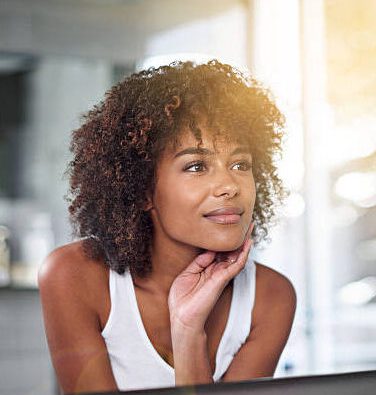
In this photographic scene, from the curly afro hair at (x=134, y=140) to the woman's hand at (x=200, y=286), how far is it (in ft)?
0.28

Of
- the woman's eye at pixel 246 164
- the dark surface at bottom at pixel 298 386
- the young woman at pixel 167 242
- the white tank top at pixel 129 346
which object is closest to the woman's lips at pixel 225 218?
the young woman at pixel 167 242

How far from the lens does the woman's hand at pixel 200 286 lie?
4.88 feet

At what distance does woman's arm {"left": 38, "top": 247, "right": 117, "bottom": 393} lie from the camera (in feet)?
4.56

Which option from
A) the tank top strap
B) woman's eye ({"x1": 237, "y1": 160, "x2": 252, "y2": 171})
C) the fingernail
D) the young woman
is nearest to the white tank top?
the young woman

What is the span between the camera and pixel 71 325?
1.40 metres

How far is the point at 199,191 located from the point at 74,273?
1.00 ft

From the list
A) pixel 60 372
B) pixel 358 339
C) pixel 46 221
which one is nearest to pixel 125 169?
A: pixel 46 221

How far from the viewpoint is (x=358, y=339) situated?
175 cm

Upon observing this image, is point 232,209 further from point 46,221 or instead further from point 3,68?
point 3,68

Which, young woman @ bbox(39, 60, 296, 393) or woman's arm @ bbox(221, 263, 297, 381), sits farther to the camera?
woman's arm @ bbox(221, 263, 297, 381)

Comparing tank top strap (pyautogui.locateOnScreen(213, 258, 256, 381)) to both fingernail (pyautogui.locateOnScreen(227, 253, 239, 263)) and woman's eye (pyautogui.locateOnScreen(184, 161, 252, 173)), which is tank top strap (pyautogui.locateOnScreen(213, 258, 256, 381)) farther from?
woman's eye (pyautogui.locateOnScreen(184, 161, 252, 173))

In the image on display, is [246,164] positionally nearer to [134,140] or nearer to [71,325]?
[134,140]

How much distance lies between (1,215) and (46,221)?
0.28 feet

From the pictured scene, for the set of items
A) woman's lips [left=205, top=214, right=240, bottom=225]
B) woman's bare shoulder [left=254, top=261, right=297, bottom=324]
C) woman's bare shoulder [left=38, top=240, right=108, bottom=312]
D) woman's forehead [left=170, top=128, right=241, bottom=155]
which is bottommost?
woman's bare shoulder [left=254, top=261, right=297, bottom=324]
